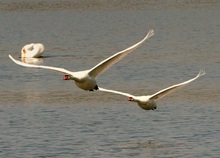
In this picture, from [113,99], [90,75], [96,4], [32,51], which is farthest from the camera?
[96,4]

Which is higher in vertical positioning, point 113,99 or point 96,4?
point 96,4

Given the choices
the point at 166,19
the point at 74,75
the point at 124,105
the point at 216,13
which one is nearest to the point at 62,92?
the point at 124,105

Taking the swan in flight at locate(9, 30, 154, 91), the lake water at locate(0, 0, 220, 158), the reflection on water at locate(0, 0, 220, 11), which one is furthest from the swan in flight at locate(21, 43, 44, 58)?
the reflection on water at locate(0, 0, 220, 11)

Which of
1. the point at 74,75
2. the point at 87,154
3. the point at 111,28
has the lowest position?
the point at 87,154

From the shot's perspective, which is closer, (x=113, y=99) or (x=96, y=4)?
(x=113, y=99)

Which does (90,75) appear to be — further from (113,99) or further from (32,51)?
(32,51)

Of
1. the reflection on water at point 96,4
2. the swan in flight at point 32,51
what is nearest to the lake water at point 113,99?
the swan in flight at point 32,51

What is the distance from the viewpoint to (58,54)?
58.6 meters

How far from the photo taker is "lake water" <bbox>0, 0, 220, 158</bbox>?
32438 mm

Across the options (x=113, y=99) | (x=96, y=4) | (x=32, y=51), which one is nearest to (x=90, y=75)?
(x=113, y=99)

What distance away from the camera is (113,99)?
136 feet

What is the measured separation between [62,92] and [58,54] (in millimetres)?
15348

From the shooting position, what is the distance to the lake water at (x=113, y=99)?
106ft

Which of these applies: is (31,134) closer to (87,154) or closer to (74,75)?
(87,154)
